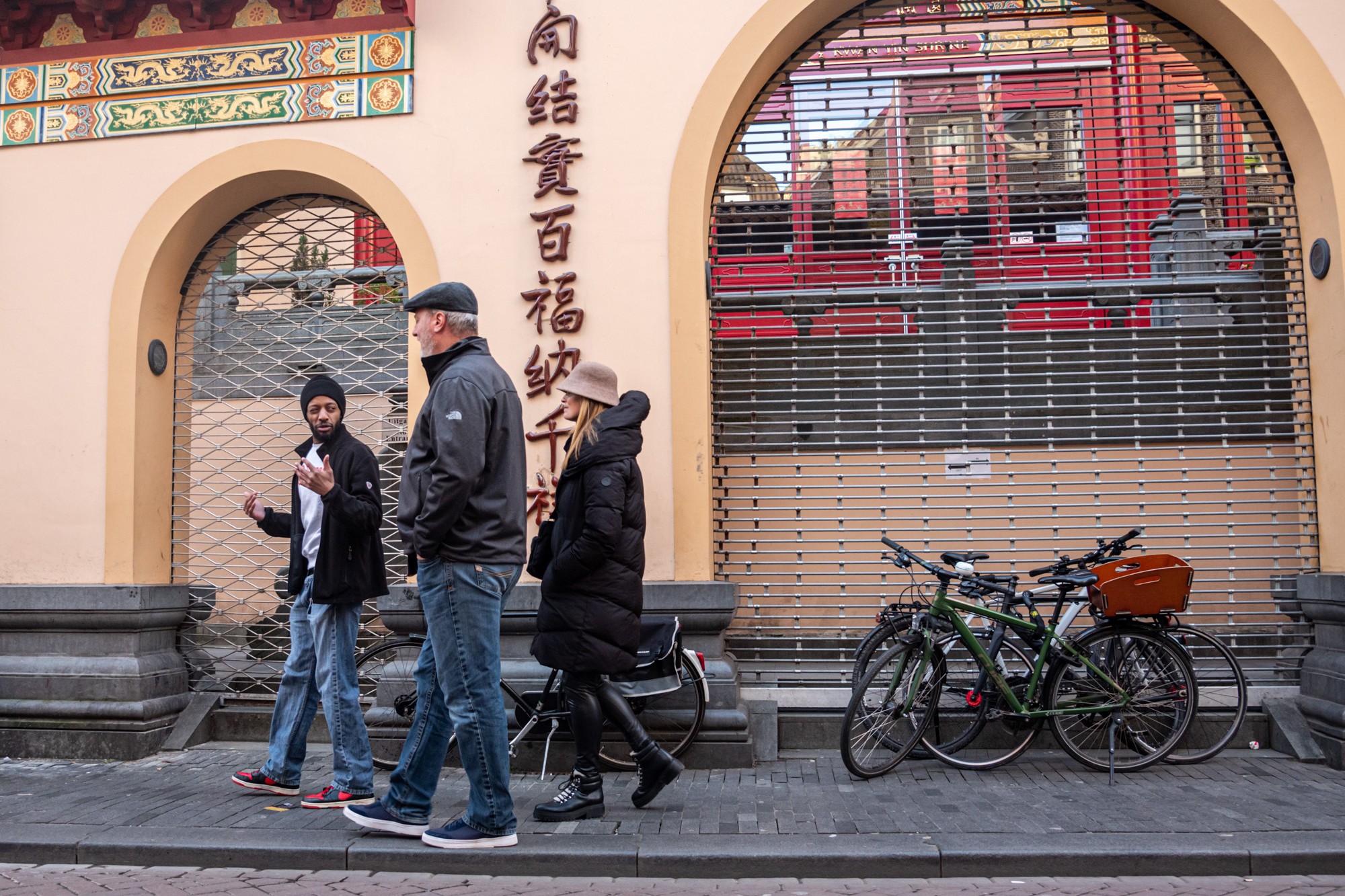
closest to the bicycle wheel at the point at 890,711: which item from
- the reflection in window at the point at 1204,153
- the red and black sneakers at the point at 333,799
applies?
the red and black sneakers at the point at 333,799

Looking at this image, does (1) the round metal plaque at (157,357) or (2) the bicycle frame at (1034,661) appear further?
(1) the round metal plaque at (157,357)

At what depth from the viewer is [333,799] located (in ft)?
16.8

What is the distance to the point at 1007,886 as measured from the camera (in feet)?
13.5

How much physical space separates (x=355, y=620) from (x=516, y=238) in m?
2.46

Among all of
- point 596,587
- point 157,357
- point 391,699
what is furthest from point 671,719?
point 157,357

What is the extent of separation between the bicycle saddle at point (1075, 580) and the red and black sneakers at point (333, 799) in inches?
145

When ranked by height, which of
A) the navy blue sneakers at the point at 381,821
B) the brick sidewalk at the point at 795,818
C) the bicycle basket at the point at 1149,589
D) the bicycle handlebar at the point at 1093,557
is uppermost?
the bicycle handlebar at the point at 1093,557

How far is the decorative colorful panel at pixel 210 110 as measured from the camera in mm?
6641

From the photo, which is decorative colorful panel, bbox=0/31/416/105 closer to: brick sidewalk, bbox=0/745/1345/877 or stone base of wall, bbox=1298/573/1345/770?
brick sidewalk, bbox=0/745/1345/877

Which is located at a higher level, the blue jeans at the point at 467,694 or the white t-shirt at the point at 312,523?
the white t-shirt at the point at 312,523

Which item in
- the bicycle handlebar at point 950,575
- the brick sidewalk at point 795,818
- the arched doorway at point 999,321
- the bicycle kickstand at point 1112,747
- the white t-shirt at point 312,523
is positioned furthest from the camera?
the arched doorway at point 999,321

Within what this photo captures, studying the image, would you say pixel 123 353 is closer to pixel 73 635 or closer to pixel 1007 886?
pixel 73 635

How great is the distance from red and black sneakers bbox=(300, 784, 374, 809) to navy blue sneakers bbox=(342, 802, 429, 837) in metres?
0.59

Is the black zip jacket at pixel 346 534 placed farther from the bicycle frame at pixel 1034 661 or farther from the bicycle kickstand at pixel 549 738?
the bicycle frame at pixel 1034 661
